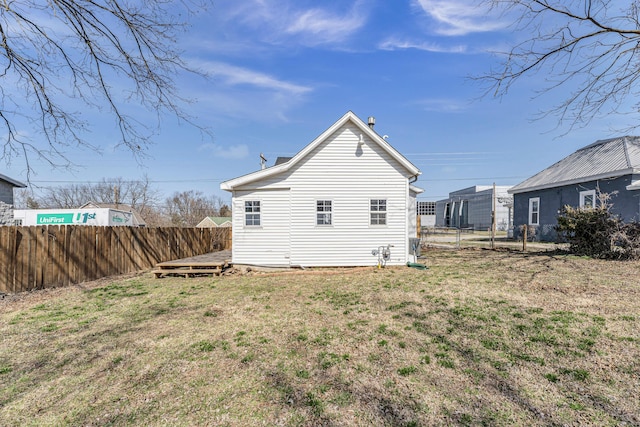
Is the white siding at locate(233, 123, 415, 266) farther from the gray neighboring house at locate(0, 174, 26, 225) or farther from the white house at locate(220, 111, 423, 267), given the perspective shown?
the gray neighboring house at locate(0, 174, 26, 225)

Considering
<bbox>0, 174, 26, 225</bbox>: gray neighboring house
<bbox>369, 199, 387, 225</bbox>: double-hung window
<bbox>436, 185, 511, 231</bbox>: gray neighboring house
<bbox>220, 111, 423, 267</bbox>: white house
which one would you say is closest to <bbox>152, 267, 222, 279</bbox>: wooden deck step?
<bbox>220, 111, 423, 267</bbox>: white house

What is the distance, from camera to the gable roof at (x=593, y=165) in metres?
15.8

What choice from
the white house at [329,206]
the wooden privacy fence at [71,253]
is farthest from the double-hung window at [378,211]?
the wooden privacy fence at [71,253]

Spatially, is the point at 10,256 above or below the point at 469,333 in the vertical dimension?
above

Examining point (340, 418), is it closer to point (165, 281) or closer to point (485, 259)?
point (165, 281)

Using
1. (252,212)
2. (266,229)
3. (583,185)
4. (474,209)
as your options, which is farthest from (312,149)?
(474,209)

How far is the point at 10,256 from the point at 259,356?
28.1 ft

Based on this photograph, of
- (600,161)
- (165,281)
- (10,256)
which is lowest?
(165,281)

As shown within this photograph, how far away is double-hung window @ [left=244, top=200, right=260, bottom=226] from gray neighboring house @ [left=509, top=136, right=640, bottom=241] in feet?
52.0

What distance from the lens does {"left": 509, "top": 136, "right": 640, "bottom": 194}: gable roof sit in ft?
51.7

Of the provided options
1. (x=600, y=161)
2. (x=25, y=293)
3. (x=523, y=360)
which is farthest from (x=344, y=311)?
(x=600, y=161)

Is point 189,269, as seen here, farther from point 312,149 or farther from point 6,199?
point 6,199

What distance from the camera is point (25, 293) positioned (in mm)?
8297

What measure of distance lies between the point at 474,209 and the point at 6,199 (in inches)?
1745
